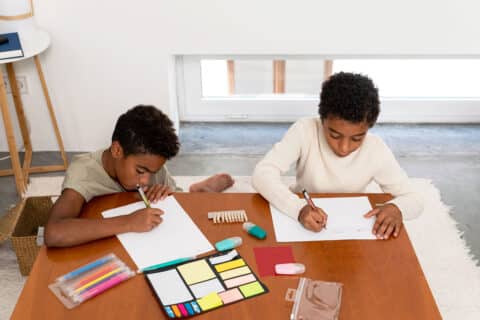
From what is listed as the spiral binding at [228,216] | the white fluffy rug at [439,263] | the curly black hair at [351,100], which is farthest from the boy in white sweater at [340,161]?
the white fluffy rug at [439,263]

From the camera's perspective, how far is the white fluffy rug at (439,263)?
193 cm

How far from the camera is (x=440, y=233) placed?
2.34 metres

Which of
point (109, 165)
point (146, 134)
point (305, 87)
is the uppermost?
point (146, 134)

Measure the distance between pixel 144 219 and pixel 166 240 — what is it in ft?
0.28

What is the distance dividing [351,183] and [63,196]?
0.90 metres

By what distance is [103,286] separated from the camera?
1.15 metres

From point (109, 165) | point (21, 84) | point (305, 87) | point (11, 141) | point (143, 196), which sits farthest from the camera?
point (305, 87)

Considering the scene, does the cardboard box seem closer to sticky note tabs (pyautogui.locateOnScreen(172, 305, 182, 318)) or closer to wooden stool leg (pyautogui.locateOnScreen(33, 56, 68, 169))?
wooden stool leg (pyautogui.locateOnScreen(33, 56, 68, 169))

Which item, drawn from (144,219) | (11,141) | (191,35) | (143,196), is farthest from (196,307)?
(191,35)

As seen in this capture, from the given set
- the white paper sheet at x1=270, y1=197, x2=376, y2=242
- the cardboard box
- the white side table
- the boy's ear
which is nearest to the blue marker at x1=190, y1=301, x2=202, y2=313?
the white paper sheet at x1=270, y1=197, x2=376, y2=242

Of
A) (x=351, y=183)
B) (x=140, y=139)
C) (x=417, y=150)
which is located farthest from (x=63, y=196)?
(x=417, y=150)

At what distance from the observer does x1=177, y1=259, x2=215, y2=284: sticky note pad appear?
1.17m

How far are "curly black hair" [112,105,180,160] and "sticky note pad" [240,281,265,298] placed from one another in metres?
0.51

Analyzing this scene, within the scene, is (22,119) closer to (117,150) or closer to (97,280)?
(117,150)
